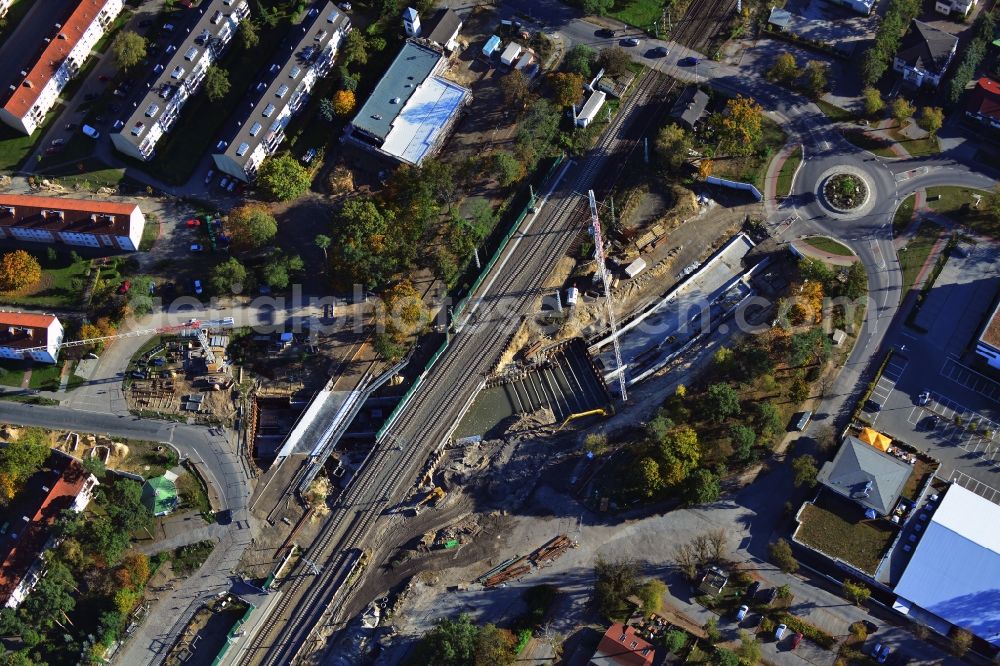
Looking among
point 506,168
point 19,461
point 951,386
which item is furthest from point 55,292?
point 951,386

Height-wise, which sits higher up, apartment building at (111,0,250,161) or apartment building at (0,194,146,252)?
apartment building at (111,0,250,161)

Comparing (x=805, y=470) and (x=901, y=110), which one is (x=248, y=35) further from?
(x=805, y=470)

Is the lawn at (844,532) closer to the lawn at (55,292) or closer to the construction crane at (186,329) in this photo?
the construction crane at (186,329)

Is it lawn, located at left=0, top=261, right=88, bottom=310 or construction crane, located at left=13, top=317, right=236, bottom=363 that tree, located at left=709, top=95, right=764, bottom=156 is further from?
lawn, located at left=0, top=261, right=88, bottom=310

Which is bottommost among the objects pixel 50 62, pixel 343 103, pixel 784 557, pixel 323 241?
pixel 784 557

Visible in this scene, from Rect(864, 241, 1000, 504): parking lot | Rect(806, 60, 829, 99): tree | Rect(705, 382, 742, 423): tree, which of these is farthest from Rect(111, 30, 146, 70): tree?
Rect(864, 241, 1000, 504): parking lot

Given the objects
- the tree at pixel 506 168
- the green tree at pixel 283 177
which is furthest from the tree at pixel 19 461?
the tree at pixel 506 168

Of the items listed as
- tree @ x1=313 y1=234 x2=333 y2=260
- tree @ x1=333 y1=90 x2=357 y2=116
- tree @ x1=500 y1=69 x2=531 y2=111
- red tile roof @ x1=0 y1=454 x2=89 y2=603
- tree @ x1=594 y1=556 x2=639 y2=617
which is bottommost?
red tile roof @ x1=0 y1=454 x2=89 y2=603
